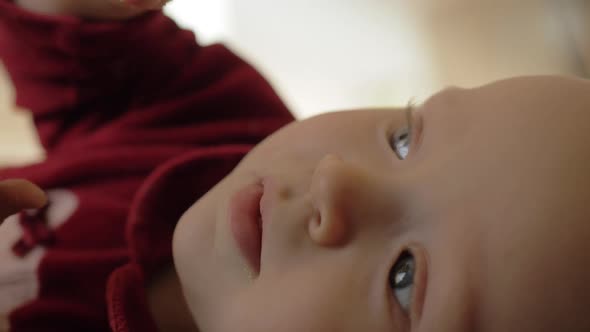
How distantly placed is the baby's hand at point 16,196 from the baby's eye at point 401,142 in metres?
0.30

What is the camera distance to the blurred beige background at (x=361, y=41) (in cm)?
104

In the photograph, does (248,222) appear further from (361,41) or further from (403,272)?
(361,41)

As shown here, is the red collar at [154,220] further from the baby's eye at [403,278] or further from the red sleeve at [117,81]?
the baby's eye at [403,278]

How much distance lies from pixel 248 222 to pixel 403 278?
13cm

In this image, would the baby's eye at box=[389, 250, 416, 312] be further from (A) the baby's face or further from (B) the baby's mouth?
(B) the baby's mouth

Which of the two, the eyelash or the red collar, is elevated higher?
the eyelash

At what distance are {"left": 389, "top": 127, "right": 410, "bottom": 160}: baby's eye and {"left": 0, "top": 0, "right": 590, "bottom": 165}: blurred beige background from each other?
516 millimetres

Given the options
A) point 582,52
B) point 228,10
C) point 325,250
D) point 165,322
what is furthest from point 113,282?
point 582,52

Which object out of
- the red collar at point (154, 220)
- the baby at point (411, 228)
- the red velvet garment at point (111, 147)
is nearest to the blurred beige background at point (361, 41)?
the red velvet garment at point (111, 147)

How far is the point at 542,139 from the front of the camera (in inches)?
16.3

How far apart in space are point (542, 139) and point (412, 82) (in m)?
0.70

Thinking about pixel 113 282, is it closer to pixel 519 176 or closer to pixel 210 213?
pixel 210 213

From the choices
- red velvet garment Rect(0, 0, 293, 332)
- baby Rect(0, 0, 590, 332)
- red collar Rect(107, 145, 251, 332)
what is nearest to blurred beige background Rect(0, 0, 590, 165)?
red velvet garment Rect(0, 0, 293, 332)

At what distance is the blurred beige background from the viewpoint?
3.43 feet
